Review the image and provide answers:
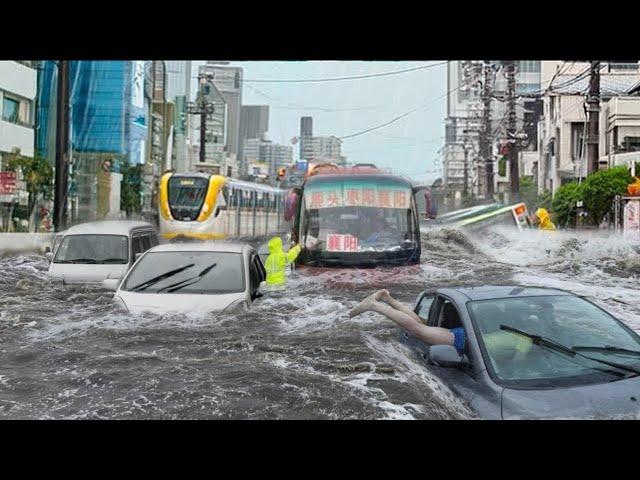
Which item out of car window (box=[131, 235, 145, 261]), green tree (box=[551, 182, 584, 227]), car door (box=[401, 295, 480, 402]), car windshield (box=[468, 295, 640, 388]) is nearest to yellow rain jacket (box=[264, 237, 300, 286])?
car window (box=[131, 235, 145, 261])

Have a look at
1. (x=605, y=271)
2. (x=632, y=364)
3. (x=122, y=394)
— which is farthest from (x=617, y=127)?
(x=122, y=394)

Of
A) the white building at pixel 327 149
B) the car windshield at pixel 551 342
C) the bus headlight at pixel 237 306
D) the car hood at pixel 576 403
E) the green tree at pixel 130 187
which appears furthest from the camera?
the green tree at pixel 130 187

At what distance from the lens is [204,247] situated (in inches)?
194

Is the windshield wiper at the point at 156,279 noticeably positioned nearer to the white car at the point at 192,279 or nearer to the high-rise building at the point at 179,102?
the white car at the point at 192,279

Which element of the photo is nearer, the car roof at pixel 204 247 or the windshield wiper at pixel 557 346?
the windshield wiper at pixel 557 346

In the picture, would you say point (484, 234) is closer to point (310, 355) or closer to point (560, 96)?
point (560, 96)

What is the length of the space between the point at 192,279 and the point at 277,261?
1.65ft

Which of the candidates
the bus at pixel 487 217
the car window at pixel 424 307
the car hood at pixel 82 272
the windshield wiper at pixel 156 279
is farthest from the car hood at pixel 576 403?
the car hood at pixel 82 272

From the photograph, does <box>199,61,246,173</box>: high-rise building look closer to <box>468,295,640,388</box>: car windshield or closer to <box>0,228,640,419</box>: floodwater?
<box>0,228,640,419</box>: floodwater

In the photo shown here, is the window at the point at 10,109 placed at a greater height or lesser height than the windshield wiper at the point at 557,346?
greater

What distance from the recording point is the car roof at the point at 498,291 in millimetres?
4094

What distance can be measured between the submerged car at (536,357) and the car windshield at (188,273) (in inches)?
48.4

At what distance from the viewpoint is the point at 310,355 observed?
13.9ft

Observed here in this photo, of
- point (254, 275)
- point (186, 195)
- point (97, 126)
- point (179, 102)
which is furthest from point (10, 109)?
point (254, 275)
